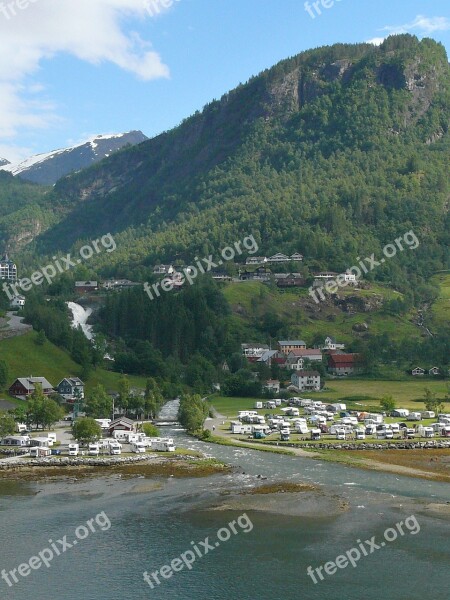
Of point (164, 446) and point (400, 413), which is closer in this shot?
point (164, 446)

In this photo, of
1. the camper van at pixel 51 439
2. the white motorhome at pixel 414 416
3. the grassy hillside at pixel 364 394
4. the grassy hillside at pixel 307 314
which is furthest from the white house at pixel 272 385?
the camper van at pixel 51 439

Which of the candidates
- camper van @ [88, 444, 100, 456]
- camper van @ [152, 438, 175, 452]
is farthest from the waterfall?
camper van @ [88, 444, 100, 456]

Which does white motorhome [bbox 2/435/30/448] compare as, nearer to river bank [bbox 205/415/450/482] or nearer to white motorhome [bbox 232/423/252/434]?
river bank [bbox 205/415/450/482]

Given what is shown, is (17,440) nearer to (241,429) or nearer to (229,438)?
(229,438)

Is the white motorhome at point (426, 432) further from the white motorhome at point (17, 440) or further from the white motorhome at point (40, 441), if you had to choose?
the white motorhome at point (17, 440)

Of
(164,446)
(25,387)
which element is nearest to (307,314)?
(25,387)

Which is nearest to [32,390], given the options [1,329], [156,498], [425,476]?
[1,329]
